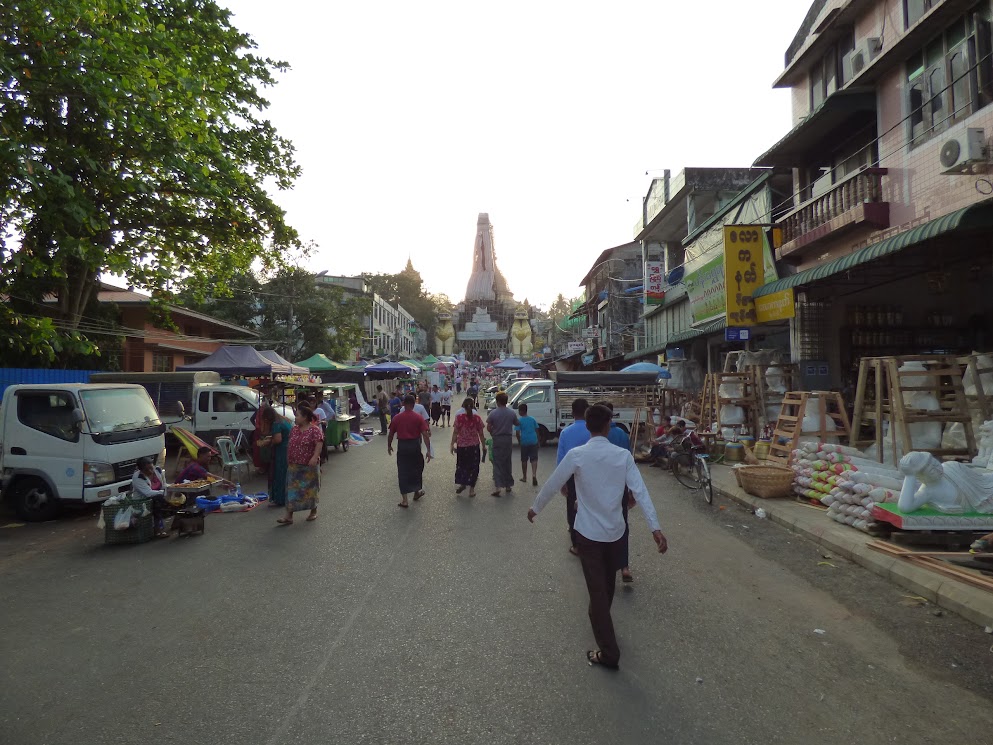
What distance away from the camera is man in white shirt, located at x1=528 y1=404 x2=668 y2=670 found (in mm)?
3902

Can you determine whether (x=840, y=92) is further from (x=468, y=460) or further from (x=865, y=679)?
(x=865, y=679)

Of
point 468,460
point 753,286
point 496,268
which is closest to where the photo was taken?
point 468,460

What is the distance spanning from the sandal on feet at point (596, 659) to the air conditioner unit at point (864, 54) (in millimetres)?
12316

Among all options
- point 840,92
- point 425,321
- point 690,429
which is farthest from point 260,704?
point 425,321

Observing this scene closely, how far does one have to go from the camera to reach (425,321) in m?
91.9

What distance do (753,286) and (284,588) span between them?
1281cm

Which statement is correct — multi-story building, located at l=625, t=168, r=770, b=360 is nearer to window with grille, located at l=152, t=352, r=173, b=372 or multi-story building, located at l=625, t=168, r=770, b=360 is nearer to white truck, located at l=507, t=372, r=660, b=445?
white truck, located at l=507, t=372, r=660, b=445

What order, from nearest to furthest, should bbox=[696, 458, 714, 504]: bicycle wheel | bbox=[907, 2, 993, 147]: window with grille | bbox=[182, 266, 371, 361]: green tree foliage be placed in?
bbox=[907, 2, 993, 147]: window with grille → bbox=[696, 458, 714, 504]: bicycle wheel → bbox=[182, 266, 371, 361]: green tree foliage

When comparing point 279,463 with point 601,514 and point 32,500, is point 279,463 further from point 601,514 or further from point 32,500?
point 601,514

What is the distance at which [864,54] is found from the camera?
11992 mm

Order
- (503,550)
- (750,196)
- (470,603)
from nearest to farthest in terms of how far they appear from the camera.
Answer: (470,603) < (503,550) < (750,196)

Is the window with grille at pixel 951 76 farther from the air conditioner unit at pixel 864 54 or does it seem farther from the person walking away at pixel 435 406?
the person walking away at pixel 435 406

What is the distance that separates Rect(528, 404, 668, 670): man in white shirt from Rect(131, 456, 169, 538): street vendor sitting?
5.60m

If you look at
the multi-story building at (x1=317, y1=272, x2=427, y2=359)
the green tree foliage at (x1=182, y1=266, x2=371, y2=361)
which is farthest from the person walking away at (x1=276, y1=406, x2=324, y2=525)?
the multi-story building at (x1=317, y1=272, x2=427, y2=359)
